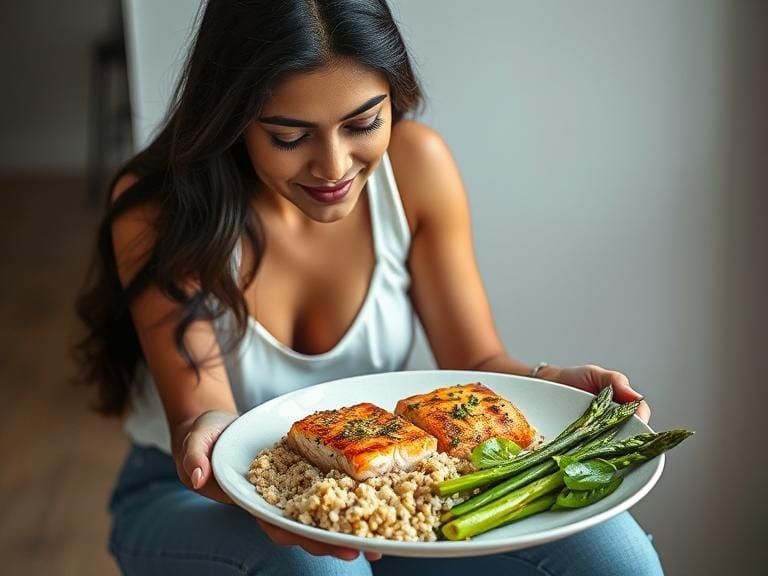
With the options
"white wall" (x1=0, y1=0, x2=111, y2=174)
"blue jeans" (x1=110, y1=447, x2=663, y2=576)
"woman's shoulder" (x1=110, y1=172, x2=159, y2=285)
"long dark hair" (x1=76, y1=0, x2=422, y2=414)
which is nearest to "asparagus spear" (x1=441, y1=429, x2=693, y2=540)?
"blue jeans" (x1=110, y1=447, x2=663, y2=576)

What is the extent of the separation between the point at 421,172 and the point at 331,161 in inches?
16.5

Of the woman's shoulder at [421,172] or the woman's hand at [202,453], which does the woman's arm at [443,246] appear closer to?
the woman's shoulder at [421,172]

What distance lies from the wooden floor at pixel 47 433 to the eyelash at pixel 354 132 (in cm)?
130

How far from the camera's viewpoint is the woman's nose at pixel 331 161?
5.00 feet

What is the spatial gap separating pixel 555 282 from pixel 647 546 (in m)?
0.89

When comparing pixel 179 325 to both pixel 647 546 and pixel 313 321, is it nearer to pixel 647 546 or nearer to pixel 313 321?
pixel 313 321

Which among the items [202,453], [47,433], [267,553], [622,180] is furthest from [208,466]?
[47,433]

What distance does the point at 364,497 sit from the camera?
1.25 metres

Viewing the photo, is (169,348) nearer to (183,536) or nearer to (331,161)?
(183,536)

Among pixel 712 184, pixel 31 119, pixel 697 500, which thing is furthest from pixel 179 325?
pixel 31 119

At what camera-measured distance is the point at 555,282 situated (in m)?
2.37

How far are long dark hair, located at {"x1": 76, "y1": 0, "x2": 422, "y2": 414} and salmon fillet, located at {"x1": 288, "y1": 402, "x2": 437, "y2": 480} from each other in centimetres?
38

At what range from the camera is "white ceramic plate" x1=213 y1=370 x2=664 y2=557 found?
1184mm

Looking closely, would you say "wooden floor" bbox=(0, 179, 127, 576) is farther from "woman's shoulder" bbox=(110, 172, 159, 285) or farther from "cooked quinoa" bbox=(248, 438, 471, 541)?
"cooked quinoa" bbox=(248, 438, 471, 541)
